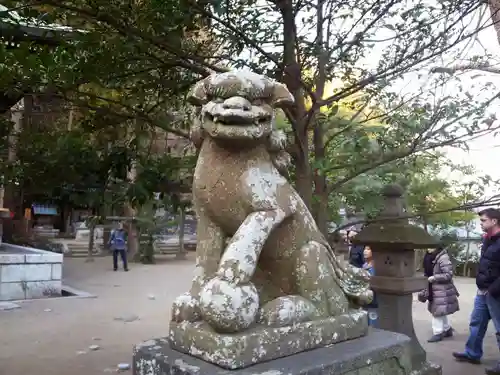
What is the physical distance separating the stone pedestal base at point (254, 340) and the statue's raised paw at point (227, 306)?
0.04 metres

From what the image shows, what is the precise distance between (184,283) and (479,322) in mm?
7094

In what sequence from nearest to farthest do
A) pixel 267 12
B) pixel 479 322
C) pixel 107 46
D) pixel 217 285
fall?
1. pixel 217 285
2. pixel 107 46
3. pixel 267 12
4. pixel 479 322

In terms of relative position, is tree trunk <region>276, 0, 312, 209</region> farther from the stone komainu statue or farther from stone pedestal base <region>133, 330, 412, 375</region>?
stone pedestal base <region>133, 330, 412, 375</region>

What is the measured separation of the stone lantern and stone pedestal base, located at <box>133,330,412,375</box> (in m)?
2.22

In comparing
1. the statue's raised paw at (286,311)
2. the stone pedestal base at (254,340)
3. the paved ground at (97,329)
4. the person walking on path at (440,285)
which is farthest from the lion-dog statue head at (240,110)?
the person walking on path at (440,285)

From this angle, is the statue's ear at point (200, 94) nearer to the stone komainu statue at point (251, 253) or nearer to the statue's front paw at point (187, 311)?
the stone komainu statue at point (251, 253)

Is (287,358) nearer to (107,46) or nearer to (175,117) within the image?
(107,46)

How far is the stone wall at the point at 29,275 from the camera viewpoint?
809cm

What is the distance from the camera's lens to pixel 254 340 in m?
1.74

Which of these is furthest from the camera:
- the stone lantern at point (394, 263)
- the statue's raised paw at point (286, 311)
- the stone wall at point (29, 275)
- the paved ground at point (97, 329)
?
the stone wall at point (29, 275)

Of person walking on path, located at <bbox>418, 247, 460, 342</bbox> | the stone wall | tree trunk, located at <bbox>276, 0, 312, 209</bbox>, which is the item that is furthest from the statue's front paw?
the stone wall

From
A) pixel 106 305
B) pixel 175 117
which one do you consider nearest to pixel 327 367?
pixel 175 117

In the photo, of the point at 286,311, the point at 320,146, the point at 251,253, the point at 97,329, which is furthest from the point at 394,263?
the point at 97,329

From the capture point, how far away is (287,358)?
182 centimetres
